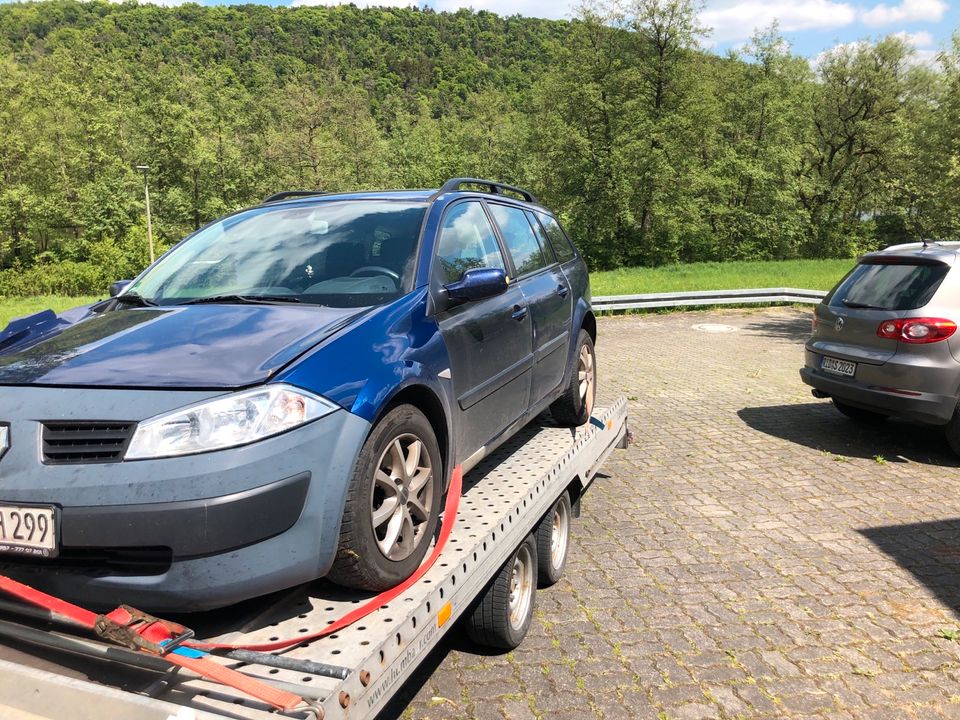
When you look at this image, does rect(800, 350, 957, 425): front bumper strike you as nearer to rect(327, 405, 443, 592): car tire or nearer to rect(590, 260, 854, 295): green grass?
rect(327, 405, 443, 592): car tire

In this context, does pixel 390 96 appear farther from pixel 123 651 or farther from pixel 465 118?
pixel 123 651

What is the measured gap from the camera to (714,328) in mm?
15383

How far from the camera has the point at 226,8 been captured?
123812 millimetres

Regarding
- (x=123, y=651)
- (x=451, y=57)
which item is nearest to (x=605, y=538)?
(x=123, y=651)

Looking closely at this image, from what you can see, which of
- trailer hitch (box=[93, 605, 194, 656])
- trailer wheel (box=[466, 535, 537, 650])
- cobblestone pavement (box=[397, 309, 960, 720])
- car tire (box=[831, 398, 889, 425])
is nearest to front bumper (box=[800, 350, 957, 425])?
cobblestone pavement (box=[397, 309, 960, 720])

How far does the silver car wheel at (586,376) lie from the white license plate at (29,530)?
12.2 ft

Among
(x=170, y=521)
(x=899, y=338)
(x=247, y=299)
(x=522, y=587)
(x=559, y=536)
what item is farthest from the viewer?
(x=899, y=338)

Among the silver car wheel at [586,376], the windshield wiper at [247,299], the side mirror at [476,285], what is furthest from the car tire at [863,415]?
the windshield wiper at [247,299]

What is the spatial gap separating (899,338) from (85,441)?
642cm

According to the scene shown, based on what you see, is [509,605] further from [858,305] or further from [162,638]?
[858,305]

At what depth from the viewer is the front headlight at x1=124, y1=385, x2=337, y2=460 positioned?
2.07 m

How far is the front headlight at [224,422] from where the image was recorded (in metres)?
2.07

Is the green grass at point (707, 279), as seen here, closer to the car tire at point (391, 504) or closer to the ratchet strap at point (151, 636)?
the car tire at point (391, 504)

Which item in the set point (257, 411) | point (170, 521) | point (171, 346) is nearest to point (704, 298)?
point (171, 346)
